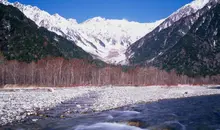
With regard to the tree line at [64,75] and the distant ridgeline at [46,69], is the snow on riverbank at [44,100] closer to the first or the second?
the tree line at [64,75]

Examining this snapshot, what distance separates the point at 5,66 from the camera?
9806 cm

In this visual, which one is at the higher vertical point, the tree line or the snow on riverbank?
the tree line

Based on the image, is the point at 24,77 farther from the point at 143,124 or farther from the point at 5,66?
the point at 143,124

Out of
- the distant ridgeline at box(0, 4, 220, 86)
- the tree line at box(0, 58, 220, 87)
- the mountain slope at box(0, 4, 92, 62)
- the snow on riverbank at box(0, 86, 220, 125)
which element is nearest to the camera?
the snow on riverbank at box(0, 86, 220, 125)

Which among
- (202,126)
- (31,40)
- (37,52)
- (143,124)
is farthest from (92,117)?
(31,40)

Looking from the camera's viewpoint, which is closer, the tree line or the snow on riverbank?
the snow on riverbank

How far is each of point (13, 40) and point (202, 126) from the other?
15673 cm

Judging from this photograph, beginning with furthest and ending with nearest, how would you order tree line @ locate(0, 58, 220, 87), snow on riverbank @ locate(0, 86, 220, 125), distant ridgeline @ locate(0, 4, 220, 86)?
distant ridgeline @ locate(0, 4, 220, 86)
tree line @ locate(0, 58, 220, 87)
snow on riverbank @ locate(0, 86, 220, 125)

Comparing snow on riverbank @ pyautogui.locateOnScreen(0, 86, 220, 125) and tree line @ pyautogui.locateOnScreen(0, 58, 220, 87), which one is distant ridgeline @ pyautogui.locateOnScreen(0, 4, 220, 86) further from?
snow on riverbank @ pyautogui.locateOnScreen(0, 86, 220, 125)

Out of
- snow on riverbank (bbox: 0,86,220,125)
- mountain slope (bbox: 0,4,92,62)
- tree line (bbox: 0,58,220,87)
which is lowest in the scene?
snow on riverbank (bbox: 0,86,220,125)

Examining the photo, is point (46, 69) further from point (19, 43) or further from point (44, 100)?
point (44, 100)

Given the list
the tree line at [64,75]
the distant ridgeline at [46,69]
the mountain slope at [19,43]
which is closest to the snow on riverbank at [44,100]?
the tree line at [64,75]

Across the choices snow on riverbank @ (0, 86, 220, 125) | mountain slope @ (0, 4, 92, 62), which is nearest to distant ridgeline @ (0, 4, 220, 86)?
mountain slope @ (0, 4, 92, 62)

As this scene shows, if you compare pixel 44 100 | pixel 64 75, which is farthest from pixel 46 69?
pixel 44 100
